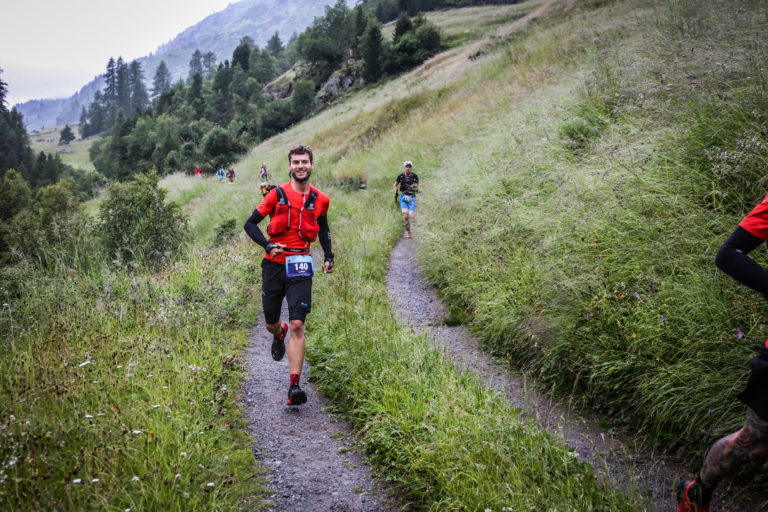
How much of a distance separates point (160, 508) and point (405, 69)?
6382 cm

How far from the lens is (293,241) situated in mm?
4664

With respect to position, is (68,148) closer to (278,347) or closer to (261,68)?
(261,68)

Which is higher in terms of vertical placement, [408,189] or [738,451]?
[408,189]

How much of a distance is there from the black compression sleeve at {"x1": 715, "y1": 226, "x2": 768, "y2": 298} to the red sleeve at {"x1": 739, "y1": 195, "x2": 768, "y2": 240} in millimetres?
20

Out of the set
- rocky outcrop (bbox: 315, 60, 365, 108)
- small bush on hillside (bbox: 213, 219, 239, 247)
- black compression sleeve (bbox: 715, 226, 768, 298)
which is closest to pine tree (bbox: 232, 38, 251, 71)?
rocky outcrop (bbox: 315, 60, 365, 108)

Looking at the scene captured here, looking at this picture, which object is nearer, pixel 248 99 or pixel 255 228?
pixel 255 228

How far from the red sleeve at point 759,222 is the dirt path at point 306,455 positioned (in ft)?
9.11

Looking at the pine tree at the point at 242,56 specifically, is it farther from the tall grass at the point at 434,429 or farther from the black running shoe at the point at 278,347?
the tall grass at the point at 434,429

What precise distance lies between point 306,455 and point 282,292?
5.83 feet

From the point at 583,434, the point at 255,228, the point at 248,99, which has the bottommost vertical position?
the point at 583,434

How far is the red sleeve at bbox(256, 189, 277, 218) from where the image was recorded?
462 centimetres

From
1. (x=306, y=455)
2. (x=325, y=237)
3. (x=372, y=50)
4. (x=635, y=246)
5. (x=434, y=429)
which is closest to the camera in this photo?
(x=434, y=429)

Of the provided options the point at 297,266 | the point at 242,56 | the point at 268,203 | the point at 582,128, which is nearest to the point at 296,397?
the point at 297,266

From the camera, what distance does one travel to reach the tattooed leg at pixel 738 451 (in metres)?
2.23
